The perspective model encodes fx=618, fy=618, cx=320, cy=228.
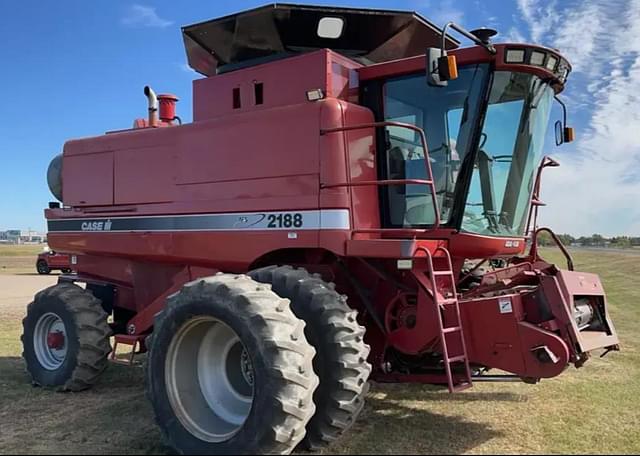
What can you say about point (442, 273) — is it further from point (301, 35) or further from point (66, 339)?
point (66, 339)

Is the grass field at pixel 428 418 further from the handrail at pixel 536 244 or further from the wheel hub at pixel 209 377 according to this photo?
the handrail at pixel 536 244

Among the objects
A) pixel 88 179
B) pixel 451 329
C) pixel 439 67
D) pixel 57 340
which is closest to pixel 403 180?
pixel 439 67

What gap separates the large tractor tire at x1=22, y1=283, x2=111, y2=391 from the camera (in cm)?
679

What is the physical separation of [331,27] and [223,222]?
2.20 meters

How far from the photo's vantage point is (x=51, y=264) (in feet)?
97.2

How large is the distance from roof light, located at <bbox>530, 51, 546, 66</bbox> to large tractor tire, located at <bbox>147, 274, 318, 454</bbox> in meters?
3.03

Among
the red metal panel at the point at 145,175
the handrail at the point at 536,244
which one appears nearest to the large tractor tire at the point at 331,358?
the red metal panel at the point at 145,175

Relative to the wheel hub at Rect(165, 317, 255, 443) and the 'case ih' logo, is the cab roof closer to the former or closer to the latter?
the 'case ih' logo

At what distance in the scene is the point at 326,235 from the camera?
5367mm

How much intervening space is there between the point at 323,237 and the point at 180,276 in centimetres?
212

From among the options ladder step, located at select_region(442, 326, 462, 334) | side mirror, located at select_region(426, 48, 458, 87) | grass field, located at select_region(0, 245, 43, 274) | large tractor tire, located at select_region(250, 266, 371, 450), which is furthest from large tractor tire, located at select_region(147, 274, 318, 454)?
grass field, located at select_region(0, 245, 43, 274)

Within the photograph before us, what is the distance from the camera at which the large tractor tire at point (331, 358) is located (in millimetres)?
4523

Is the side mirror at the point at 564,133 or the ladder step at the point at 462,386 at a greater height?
the side mirror at the point at 564,133

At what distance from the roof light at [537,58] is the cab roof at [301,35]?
133 cm
